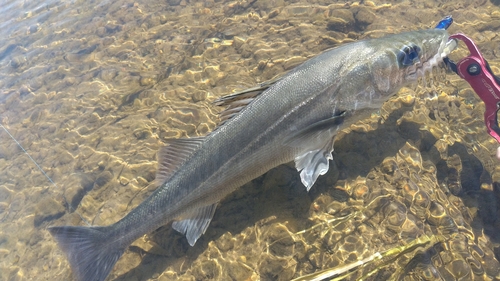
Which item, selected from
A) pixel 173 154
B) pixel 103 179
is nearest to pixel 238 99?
pixel 173 154

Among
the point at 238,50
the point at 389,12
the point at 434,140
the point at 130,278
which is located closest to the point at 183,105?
the point at 238,50

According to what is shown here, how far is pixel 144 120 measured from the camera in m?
5.44

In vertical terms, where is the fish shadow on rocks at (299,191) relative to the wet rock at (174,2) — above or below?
below

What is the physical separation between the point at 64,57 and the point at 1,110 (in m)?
1.79

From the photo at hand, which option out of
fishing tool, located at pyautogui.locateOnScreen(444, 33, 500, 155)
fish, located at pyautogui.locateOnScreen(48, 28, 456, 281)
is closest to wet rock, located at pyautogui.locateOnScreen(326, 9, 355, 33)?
fishing tool, located at pyautogui.locateOnScreen(444, 33, 500, 155)

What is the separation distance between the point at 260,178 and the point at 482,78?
2.92m

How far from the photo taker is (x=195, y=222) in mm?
3570

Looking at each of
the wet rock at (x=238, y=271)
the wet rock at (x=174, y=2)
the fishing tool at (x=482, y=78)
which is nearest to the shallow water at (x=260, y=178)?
the wet rock at (x=238, y=271)

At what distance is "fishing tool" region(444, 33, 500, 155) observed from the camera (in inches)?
155

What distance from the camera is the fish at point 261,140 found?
3.38 m

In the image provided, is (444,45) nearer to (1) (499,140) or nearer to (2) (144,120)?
(1) (499,140)

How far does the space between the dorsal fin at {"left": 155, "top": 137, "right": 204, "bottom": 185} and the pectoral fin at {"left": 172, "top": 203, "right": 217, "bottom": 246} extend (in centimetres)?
48

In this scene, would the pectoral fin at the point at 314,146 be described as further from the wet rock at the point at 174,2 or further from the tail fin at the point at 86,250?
the wet rock at the point at 174,2

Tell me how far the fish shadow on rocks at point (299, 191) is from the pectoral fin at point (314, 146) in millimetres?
458
